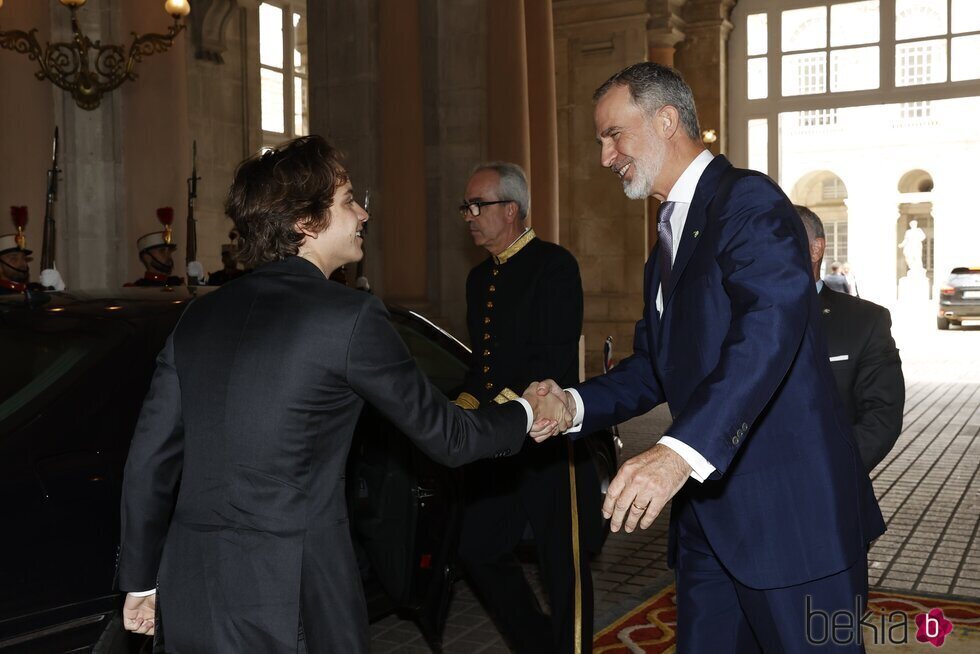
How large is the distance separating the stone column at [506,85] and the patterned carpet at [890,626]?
669cm

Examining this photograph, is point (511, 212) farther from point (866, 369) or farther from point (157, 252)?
point (157, 252)

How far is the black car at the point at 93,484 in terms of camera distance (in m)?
3.05

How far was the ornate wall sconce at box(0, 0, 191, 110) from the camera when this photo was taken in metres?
9.25

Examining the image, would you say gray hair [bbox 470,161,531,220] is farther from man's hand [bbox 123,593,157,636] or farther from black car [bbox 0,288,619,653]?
man's hand [bbox 123,593,157,636]

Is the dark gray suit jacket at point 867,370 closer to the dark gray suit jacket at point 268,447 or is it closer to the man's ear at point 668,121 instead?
the man's ear at point 668,121

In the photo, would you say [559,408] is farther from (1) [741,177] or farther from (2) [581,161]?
(2) [581,161]

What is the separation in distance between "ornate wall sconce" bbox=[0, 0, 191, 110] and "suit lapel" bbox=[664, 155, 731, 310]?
24.2 ft

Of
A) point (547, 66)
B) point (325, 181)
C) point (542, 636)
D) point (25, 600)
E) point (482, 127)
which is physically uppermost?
point (547, 66)

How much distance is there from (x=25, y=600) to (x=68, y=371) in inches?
33.1

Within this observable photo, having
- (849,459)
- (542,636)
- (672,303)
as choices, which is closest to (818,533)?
(849,459)

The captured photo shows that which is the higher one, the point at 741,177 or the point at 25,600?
the point at 741,177

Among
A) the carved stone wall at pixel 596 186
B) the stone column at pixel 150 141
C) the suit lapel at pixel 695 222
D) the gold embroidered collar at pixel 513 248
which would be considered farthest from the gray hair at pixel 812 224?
the carved stone wall at pixel 596 186

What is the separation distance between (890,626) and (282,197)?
3771 mm

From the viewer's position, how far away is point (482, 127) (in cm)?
1152
